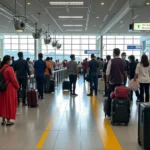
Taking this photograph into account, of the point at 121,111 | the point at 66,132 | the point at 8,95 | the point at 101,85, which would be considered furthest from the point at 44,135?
the point at 101,85

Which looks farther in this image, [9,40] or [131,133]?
[9,40]

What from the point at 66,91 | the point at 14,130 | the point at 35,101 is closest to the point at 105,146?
the point at 14,130

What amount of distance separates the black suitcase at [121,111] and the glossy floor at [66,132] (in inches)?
6.9

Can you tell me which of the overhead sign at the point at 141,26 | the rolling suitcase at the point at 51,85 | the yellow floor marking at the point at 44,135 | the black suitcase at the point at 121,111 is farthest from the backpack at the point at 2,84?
the overhead sign at the point at 141,26

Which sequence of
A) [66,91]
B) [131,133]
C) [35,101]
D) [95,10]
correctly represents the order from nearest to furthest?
1. [131,133]
2. [35,101]
3. [66,91]
4. [95,10]

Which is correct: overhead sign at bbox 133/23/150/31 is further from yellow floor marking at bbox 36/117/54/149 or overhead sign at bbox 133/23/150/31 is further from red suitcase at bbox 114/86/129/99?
yellow floor marking at bbox 36/117/54/149

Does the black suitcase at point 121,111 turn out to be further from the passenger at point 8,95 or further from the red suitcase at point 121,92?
the passenger at point 8,95

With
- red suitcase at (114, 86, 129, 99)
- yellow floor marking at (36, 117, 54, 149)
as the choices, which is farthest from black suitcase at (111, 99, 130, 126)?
yellow floor marking at (36, 117, 54, 149)

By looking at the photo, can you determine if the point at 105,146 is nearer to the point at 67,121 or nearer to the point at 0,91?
the point at 67,121

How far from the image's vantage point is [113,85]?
7.08 metres

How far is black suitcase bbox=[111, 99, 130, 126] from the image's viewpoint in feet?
20.9

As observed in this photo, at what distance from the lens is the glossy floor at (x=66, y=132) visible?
4902mm

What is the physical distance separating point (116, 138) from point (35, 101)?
14.2ft

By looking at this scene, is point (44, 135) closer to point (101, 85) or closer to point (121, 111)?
point (121, 111)
